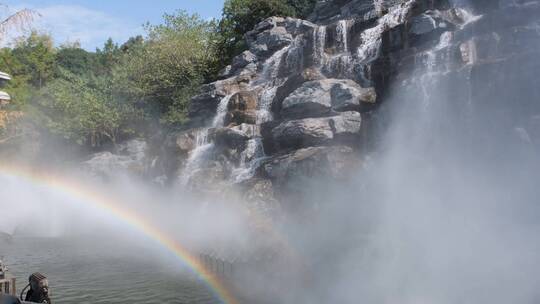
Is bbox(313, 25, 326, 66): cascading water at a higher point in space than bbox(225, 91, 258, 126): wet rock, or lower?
higher

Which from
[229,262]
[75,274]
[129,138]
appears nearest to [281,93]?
[229,262]

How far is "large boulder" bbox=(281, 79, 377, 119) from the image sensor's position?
110ft

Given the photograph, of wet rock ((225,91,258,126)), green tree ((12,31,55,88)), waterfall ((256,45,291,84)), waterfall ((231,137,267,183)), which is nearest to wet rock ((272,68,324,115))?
wet rock ((225,91,258,126))

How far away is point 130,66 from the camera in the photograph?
61062 mm

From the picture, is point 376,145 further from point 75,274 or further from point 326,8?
point 326,8

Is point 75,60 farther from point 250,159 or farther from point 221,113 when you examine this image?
point 250,159

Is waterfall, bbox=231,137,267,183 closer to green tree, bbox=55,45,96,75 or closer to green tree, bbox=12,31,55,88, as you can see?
green tree, bbox=55,45,96,75

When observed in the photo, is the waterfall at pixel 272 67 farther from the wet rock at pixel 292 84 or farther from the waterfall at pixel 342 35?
the wet rock at pixel 292 84

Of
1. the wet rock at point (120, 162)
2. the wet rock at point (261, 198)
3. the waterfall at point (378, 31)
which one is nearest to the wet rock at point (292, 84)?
the waterfall at point (378, 31)

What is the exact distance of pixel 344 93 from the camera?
33.5m

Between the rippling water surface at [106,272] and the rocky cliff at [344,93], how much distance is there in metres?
8.37

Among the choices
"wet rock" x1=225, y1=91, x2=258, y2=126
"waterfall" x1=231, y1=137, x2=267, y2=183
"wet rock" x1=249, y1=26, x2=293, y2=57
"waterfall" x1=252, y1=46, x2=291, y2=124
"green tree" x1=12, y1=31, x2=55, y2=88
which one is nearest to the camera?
"waterfall" x1=231, y1=137, x2=267, y2=183

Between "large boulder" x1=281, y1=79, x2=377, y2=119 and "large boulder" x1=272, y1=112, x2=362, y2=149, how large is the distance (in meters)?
0.85

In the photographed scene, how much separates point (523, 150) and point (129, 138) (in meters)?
42.5
